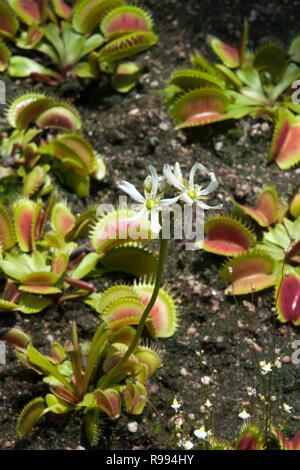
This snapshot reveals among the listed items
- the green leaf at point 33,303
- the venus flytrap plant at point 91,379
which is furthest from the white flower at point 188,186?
the green leaf at point 33,303

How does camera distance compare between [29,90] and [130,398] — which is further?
[29,90]

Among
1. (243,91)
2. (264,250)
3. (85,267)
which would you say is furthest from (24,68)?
(264,250)

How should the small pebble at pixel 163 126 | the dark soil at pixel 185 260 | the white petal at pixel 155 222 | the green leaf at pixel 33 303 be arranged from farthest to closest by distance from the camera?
1. the small pebble at pixel 163 126
2. the green leaf at pixel 33 303
3. the dark soil at pixel 185 260
4. the white petal at pixel 155 222

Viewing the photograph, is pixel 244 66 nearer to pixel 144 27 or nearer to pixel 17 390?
pixel 144 27

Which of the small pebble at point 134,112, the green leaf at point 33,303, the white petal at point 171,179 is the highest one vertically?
the small pebble at point 134,112

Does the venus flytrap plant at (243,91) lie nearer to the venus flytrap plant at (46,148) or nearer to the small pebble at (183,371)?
the venus flytrap plant at (46,148)
